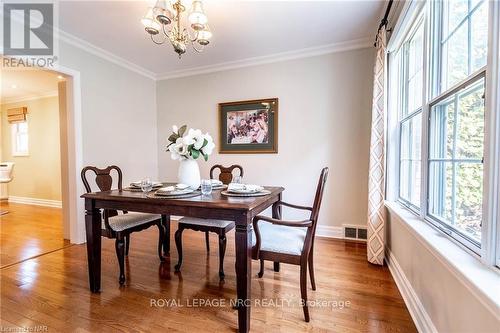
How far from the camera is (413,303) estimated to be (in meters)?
1.60

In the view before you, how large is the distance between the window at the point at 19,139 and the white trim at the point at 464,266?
24.2 ft

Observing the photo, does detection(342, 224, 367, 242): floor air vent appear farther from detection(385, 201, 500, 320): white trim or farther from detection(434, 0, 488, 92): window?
detection(434, 0, 488, 92): window

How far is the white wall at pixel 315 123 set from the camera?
3033 millimetres

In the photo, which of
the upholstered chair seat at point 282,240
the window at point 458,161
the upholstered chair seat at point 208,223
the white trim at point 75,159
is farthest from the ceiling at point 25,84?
the window at point 458,161

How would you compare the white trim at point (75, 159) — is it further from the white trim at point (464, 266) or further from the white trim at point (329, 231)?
the white trim at point (464, 266)

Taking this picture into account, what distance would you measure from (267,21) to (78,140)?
8.56 feet

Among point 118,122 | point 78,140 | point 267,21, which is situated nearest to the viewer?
point 267,21

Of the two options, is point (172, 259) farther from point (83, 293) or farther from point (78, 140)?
point (78, 140)

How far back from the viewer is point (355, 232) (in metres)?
3.07

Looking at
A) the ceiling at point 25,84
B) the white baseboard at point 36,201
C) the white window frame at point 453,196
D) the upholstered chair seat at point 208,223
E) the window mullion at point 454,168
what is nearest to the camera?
the white window frame at point 453,196

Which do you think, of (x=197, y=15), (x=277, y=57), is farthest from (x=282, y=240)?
(x=277, y=57)

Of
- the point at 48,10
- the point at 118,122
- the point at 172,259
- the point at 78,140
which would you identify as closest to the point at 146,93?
the point at 118,122

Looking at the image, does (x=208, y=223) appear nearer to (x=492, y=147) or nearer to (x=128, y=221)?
(x=128, y=221)

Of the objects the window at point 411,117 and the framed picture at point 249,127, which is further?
the framed picture at point 249,127
